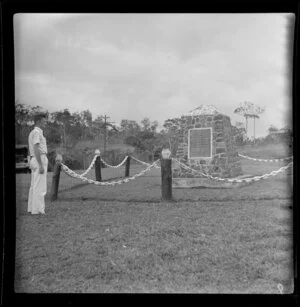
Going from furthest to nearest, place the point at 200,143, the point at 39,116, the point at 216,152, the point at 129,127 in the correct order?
the point at 200,143
the point at 216,152
the point at 129,127
the point at 39,116

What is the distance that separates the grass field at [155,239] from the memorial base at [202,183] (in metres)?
0.05

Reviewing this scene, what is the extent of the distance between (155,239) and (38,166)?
47.3 inches

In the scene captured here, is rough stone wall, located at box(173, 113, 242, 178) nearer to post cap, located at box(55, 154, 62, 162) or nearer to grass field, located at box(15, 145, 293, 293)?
grass field, located at box(15, 145, 293, 293)

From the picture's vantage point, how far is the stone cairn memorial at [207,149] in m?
3.40

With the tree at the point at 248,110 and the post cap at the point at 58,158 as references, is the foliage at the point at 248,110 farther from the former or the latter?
the post cap at the point at 58,158

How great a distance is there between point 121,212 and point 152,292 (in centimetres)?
73

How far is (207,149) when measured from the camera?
12.4ft

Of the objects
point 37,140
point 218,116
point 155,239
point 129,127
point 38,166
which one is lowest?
point 155,239

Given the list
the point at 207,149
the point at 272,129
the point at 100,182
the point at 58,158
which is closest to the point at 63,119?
the point at 58,158

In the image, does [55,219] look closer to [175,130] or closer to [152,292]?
[152,292]

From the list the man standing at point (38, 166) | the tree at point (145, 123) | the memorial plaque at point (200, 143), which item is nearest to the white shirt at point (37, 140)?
the man standing at point (38, 166)

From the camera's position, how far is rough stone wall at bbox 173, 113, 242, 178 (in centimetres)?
341

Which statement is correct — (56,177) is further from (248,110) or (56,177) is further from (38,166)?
(248,110)
